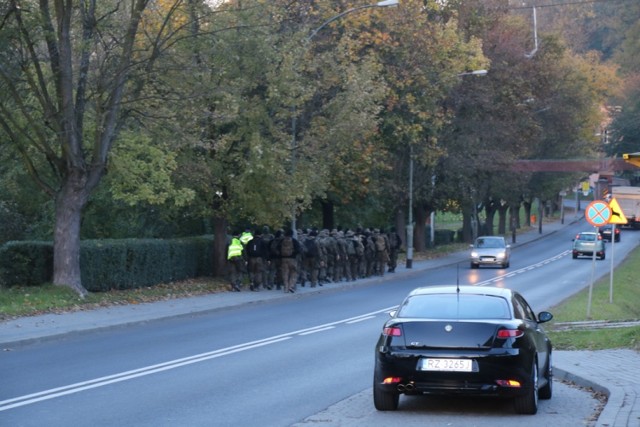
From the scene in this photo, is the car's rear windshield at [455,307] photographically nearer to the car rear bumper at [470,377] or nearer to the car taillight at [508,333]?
the car taillight at [508,333]

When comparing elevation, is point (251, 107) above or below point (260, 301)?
above

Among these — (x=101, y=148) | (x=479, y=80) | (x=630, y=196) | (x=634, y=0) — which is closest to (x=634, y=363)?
(x=101, y=148)

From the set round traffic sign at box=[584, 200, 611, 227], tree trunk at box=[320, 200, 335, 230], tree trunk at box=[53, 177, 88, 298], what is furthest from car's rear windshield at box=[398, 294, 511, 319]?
tree trunk at box=[320, 200, 335, 230]

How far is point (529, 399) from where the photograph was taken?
10.3 m

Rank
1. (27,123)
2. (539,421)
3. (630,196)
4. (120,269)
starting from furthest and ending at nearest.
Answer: (630,196), (120,269), (27,123), (539,421)

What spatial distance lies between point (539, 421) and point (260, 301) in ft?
58.1

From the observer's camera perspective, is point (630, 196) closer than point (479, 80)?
No

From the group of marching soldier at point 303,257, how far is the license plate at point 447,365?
19.8 m

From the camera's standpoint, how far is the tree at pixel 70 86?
22.9 m

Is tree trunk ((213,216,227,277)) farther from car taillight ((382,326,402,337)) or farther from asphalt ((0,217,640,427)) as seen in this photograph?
car taillight ((382,326,402,337))

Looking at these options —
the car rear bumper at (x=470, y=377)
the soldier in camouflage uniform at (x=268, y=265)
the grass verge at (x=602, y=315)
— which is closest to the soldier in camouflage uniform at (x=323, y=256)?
the soldier in camouflage uniform at (x=268, y=265)

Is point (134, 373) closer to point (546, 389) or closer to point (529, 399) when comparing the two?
point (546, 389)

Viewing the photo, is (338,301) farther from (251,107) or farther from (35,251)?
(35,251)

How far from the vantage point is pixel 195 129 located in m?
28.1
